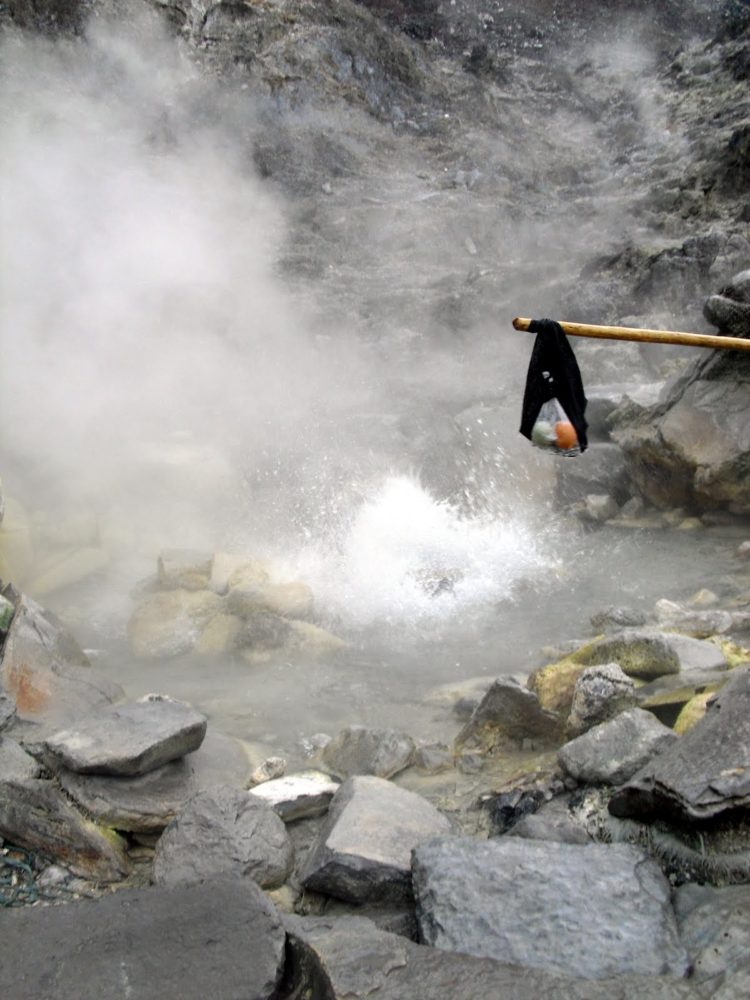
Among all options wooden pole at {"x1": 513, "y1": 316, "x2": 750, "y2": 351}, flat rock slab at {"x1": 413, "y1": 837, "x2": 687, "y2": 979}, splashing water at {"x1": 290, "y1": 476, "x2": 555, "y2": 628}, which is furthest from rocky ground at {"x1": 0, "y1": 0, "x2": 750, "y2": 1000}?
wooden pole at {"x1": 513, "y1": 316, "x2": 750, "y2": 351}

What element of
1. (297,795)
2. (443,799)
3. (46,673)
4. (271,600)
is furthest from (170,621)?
(443,799)

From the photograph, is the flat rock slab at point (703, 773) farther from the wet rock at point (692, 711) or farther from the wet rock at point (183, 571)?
the wet rock at point (183, 571)

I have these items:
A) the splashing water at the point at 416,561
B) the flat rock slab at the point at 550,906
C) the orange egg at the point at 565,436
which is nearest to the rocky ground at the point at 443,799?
the flat rock slab at the point at 550,906

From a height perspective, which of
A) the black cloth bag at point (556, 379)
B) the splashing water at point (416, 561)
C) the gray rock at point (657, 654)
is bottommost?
the gray rock at point (657, 654)

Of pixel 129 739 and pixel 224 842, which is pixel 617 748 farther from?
pixel 129 739

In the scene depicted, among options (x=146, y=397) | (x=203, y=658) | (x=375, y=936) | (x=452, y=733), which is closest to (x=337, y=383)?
(x=146, y=397)

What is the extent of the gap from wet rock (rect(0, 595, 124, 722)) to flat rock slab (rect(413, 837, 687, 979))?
7.60 ft

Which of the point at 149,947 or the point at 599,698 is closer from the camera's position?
the point at 149,947

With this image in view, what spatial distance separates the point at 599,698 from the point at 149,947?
6.35ft

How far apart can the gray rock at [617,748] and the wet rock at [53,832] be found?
159 cm

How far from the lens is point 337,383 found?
9.33 meters

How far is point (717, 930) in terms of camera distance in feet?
5.64

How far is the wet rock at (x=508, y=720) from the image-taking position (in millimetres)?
3164

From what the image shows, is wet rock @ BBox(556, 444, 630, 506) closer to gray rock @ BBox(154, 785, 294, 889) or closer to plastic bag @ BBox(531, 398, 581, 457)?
plastic bag @ BBox(531, 398, 581, 457)
